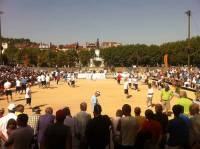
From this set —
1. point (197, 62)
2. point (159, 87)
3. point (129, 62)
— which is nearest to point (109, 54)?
point (129, 62)

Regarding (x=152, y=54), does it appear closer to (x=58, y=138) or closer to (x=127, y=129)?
(x=127, y=129)

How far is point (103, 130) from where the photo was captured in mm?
9922

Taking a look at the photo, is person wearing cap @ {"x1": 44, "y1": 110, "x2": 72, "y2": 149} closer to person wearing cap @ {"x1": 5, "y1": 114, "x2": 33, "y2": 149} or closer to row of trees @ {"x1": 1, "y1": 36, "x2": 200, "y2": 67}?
person wearing cap @ {"x1": 5, "y1": 114, "x2": 33, "y2": 149}

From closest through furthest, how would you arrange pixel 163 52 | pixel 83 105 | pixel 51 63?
pixel 83 105 < pixel 163 52 < pixel 51 63

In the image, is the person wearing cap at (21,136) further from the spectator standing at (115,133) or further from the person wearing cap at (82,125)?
the spectator standing at (115,133)

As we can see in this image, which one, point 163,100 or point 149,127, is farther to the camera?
point 163,100

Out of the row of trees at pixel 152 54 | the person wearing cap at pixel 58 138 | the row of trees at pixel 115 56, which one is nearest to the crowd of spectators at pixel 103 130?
the person wearing cap at pixel 58 138

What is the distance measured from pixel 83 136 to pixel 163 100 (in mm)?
12063

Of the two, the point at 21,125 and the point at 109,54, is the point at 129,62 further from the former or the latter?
the point at 21,125

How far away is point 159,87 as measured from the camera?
45.1 m

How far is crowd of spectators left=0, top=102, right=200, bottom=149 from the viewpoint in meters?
9.00

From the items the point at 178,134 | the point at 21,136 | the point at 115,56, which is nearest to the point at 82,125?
the point at 21,136

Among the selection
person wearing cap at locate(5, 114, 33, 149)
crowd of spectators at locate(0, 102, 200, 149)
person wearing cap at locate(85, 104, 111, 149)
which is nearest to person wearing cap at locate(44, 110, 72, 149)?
crowd of spectators at locate(0, 102, 200, 149)

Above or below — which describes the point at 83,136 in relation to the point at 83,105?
below
